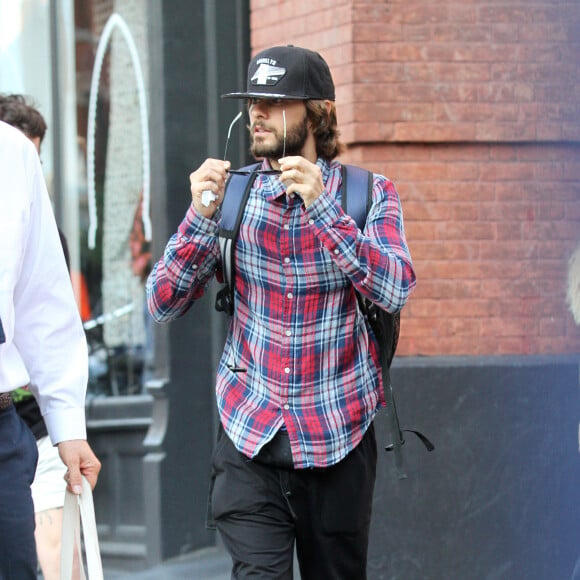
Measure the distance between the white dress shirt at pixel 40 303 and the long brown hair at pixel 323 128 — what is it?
1.19 m

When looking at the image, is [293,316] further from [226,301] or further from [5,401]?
[5,401]

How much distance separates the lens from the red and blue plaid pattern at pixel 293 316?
13.0 ft

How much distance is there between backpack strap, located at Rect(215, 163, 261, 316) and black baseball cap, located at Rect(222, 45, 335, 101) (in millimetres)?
266

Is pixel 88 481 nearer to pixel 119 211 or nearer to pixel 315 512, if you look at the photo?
pixel 315 512

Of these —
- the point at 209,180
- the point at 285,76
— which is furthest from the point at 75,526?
the point at 285,76

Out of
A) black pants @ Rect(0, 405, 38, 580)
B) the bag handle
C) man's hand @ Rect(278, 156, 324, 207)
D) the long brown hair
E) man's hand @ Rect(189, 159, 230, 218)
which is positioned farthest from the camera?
the long brown hair

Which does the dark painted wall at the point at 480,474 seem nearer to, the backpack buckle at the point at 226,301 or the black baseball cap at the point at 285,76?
the backpack buckle at the point at 226,301

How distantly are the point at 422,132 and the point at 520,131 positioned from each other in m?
0.48

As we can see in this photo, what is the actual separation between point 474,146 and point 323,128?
78.8 inches

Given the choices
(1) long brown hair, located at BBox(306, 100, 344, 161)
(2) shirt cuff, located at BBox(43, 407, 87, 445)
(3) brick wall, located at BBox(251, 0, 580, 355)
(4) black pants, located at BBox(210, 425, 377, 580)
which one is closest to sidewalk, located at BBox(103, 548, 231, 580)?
(3) brick wall, located at BBox(251, 0, 580, 355)

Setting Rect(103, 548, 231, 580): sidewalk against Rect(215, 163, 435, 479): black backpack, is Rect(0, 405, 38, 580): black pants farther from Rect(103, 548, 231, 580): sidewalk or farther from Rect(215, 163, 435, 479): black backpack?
Rect(103, 548, 231, 580): sidewalk

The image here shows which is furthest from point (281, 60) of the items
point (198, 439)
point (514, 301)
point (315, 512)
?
point (198, 439)

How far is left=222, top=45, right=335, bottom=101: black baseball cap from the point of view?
4.06 meters

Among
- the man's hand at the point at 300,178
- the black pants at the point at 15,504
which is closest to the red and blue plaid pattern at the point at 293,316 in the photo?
the man's hand at the point at 300,178
